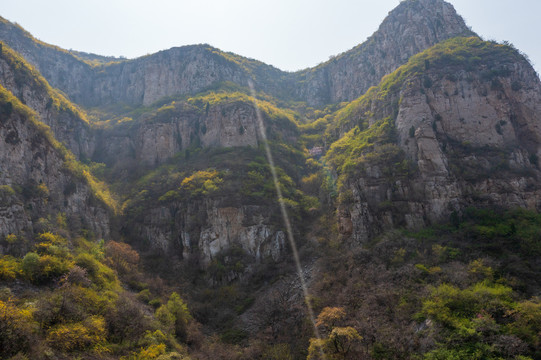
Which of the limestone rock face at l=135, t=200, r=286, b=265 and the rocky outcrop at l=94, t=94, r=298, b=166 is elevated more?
the rocky outcrop at l=94, t=94, r=298, b=166

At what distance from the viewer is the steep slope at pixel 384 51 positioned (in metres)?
68.6

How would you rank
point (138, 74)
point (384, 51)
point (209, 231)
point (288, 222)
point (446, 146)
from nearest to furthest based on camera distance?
point (446, 146) < point (209, 231) < point (288, 222) < point (384, 51) < point (138, 74)

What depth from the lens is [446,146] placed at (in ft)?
138

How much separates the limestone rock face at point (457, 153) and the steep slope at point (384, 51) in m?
25.6

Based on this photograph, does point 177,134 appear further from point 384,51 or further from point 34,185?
point 384,51

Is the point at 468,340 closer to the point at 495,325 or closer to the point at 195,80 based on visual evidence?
the point at 495,325

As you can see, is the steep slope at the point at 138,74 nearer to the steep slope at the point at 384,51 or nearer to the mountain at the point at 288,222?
the mountain at the point at 288,222

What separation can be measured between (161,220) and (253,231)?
1413 cm

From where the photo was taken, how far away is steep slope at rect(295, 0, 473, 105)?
68562mm

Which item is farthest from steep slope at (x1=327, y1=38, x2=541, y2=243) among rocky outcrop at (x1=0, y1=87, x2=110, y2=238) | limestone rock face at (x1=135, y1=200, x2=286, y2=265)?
rocky outcrop at (x1=0, y1=87, x2=110, y2=238)

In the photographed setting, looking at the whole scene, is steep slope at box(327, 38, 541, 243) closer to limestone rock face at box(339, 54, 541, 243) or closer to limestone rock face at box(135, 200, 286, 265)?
limestone rock face at box(339, 54, 541, 243)

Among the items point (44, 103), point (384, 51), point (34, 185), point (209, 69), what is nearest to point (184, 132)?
point (44, 103)

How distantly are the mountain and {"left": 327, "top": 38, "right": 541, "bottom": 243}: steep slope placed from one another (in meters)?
0.24

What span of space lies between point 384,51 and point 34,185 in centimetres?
7634
